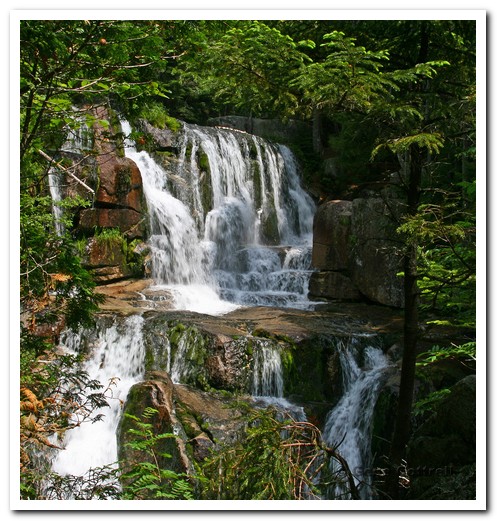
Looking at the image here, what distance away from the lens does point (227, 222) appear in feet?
44.8

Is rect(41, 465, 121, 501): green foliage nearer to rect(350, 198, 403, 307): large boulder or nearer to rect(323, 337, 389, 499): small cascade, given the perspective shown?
rect(323, 337, 389, 499): small cascade

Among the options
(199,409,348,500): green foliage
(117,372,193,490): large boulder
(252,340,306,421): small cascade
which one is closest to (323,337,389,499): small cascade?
(252,340,306,421): small cascade

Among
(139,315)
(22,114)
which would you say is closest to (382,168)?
(139,315)

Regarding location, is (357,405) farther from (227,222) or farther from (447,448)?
(227,222)

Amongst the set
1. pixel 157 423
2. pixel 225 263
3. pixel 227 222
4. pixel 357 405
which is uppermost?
pixel 227 222

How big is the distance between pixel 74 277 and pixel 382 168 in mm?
11509

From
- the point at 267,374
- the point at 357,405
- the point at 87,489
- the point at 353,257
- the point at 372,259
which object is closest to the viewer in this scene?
the point at 87,489

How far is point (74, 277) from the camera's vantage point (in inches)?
145

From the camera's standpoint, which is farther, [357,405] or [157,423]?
[357,405]

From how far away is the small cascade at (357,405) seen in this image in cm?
676

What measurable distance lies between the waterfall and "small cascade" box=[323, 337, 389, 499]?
2880 millimetres

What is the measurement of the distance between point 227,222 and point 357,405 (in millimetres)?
7248

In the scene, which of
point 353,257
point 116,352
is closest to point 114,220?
point 116,352
